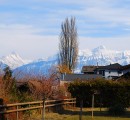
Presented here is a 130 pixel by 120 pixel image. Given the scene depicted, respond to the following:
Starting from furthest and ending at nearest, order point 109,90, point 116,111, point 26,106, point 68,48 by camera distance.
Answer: point 68,48, point 109,90, point 116,111, point 26,106

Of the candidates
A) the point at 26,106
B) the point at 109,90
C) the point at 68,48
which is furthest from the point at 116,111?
the point at 68,48

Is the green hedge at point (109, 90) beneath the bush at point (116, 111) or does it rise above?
above

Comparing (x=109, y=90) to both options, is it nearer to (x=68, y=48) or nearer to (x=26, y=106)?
(x=26, y=106)

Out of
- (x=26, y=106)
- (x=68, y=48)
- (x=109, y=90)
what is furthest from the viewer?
(x=68, y=48)

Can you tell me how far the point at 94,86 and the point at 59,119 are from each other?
9939mm

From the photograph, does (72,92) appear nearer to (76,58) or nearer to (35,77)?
(35,77)

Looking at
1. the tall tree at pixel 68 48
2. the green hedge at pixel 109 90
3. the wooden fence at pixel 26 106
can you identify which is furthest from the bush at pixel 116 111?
the tall tree at pixel 68 48

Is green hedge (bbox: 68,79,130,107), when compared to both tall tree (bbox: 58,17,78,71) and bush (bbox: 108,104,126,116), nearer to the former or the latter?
bush (bbox: 108,104,126,116)

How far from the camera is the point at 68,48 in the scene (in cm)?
8931

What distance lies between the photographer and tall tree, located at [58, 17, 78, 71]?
88875mm

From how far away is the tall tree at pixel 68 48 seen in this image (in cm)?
8888

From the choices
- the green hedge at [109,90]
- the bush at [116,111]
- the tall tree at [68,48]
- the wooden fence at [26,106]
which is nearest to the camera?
the wooden fence at [26,106]

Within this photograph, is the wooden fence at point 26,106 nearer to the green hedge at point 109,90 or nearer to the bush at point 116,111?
the green hedge at point 109,90

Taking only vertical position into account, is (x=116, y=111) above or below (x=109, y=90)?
below
